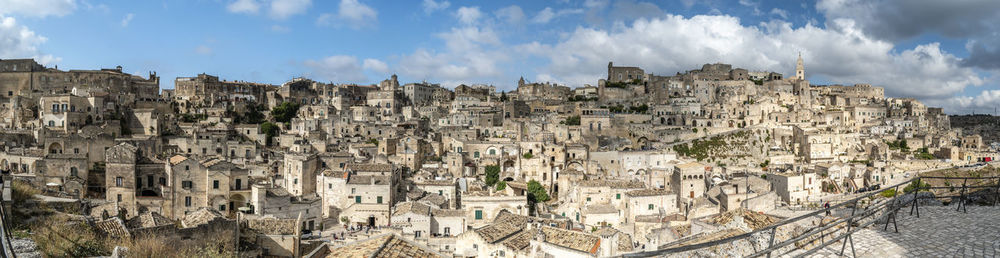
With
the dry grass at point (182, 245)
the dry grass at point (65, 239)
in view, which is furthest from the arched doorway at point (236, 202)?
the dry grass at point (65, 239)

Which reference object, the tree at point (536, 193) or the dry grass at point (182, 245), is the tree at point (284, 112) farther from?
the dry grass at point (182, 245)

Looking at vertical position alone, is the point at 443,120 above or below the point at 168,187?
above

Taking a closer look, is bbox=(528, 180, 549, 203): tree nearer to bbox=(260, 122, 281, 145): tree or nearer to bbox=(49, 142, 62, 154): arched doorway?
bbox=(260, 122, 281, 145): tree

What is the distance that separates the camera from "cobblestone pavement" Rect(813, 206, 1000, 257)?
26.4 feet

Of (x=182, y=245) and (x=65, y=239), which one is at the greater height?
(x=65, y=239)

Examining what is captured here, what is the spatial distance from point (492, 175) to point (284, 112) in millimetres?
34350

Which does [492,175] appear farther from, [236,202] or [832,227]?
[832,227]

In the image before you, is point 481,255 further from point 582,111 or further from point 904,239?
point 582,111

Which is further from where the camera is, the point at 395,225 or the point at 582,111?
the point at 582,111

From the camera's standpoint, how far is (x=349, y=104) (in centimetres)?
7312

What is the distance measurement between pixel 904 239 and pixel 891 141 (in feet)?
208

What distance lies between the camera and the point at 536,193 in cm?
3966

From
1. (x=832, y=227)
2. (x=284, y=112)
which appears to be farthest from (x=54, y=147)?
(x=832, y=227)

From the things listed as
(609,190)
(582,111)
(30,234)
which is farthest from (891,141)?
(30,234)
